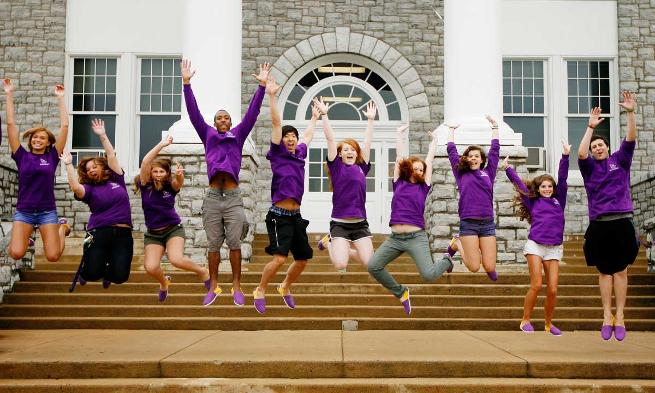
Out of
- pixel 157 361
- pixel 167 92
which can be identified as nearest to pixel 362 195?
pixel 157 361

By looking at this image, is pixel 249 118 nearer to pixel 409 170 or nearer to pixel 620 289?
pixel 409 170

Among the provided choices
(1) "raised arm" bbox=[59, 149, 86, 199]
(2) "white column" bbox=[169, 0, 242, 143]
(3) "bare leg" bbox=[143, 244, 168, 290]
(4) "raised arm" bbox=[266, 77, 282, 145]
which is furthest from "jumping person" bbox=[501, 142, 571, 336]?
(2) "white column" bbox=[169, 0, 242, 143]

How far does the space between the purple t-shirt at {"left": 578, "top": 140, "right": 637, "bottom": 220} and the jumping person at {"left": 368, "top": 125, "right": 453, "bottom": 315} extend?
158 cm

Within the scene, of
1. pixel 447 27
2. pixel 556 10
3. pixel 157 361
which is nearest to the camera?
pixel 157 361

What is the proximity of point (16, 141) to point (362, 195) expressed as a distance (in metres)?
3.47

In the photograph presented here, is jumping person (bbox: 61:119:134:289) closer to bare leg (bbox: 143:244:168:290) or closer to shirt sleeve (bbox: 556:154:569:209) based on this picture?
bare leg (bbox: 143:244:168:290)

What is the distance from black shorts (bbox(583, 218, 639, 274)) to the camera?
701 cm

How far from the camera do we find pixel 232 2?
12.3 m

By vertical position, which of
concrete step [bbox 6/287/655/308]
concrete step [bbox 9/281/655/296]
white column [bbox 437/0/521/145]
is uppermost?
white column [bbox 437/0/521/145]

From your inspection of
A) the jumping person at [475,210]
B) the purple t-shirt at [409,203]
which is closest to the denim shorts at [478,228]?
the jumping person at [475,210]

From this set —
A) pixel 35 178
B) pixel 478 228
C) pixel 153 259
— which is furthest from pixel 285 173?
pixel 35 178

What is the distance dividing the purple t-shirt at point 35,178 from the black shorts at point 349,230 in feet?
9.39

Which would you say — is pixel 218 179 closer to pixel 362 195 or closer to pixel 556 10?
pixel 362 195

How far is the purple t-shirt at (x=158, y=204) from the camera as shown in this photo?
7590 mm
